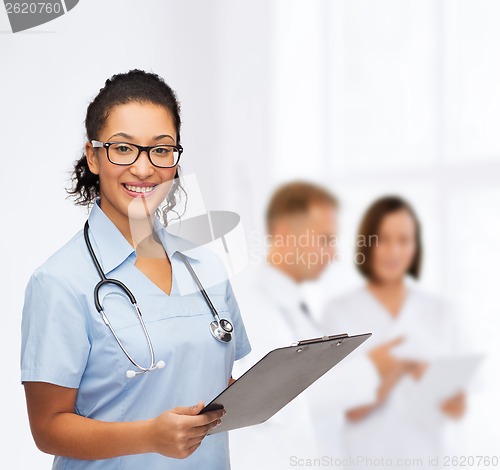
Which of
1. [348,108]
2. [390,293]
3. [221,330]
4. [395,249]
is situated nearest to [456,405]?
[390,293]

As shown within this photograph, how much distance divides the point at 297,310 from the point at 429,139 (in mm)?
665

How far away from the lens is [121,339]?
0.94 m

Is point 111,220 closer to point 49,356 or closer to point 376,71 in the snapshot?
point 49,356

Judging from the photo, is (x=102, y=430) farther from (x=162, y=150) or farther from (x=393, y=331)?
(x=393, y=331)

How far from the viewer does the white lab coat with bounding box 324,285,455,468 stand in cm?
196

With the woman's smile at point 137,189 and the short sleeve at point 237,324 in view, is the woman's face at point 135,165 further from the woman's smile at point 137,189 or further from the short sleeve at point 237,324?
the short sleeve at point 237,324

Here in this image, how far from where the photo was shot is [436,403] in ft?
6.63

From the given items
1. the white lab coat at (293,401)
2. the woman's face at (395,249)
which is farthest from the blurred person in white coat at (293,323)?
the woman's face at (395,249)

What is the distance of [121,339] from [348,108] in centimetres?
136

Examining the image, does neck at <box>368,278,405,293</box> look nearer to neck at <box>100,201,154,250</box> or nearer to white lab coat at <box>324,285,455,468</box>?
white lab coat at <box>324,285,455,468</box>

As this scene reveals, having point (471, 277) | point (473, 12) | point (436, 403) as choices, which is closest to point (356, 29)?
point (473, 12)

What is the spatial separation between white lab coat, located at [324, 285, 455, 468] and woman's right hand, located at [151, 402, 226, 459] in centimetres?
116

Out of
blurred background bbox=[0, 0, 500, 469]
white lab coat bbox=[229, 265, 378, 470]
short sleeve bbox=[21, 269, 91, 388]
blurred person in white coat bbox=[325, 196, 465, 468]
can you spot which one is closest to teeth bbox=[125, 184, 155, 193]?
short sleeve bbox=[21, 269, 91, 388]

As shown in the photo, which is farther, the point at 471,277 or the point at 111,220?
the point at 471,277
